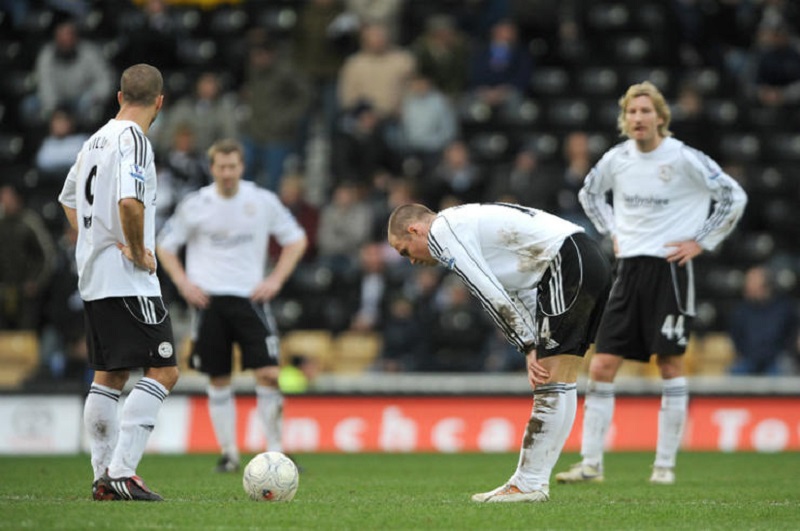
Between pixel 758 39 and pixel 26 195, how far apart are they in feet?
36.9

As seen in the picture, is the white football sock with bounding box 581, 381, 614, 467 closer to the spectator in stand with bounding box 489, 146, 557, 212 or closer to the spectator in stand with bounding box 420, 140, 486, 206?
the spectator in stand with bounding box 489, 146, 557, 212

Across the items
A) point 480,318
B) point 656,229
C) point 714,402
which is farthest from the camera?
point 480,318

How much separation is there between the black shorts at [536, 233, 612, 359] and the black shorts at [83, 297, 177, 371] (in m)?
2.33

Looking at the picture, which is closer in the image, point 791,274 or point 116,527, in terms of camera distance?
point 116,527

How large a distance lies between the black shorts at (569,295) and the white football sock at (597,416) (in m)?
2.49

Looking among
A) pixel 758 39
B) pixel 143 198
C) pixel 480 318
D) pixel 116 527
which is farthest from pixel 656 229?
pixel 758 39

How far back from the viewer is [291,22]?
2286 centimetres

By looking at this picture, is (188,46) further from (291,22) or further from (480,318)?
(480,318)

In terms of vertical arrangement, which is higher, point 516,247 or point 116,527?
point 516,247

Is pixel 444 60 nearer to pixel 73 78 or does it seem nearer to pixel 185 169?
pixel 185 169

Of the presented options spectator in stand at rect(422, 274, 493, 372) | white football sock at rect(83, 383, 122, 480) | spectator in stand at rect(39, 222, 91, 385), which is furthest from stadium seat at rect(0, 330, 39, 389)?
white football sock at rect(83, 383, 122, 480)

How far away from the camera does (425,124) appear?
65.7 feet

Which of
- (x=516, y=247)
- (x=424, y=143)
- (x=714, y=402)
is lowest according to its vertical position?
(x=714, y=402)

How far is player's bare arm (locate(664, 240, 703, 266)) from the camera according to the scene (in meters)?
11.1
